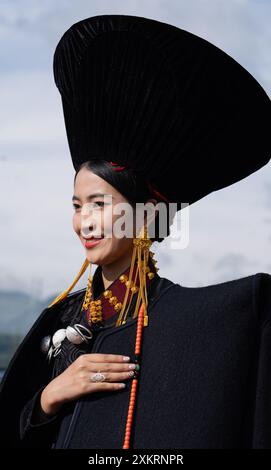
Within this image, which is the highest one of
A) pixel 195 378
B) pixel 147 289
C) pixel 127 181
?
pixel 127 181

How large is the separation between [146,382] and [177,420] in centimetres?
23

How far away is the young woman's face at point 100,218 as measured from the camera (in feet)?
13.3

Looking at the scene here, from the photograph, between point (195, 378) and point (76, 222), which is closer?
point (195, 378)

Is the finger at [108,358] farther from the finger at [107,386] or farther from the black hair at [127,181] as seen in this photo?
the black hair at [127,181]

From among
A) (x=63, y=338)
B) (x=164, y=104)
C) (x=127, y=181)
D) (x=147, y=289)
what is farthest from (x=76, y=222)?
(x=164, y=104)

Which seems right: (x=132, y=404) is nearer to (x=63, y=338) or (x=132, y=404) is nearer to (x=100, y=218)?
(x=63, y=338)

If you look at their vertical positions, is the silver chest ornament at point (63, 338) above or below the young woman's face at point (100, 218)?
below

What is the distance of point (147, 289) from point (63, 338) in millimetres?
526

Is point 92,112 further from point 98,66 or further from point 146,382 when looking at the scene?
point 146,382

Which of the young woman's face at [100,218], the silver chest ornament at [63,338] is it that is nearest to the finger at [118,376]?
the silver chest ornament at [63,338]

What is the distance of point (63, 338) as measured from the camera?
14.2 ft
